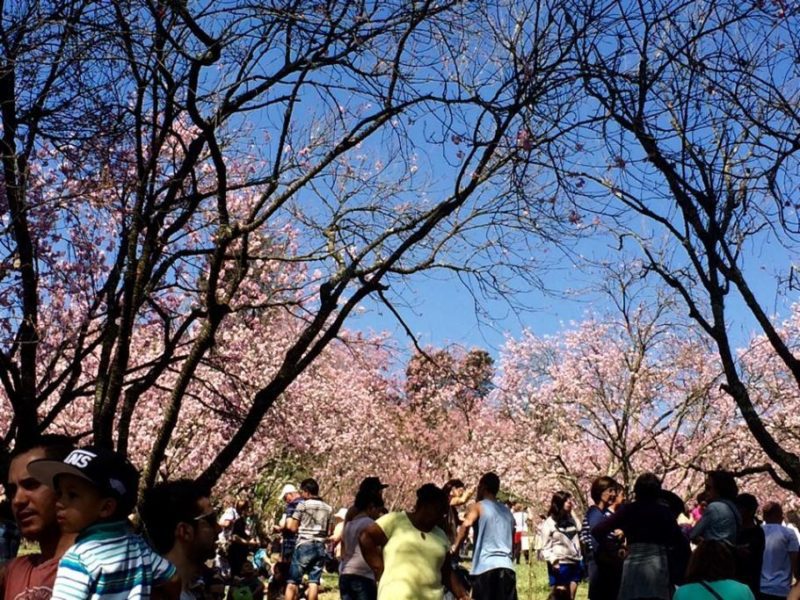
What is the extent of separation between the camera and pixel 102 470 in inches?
136

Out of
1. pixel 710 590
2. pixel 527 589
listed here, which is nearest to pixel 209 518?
pixel 710 590

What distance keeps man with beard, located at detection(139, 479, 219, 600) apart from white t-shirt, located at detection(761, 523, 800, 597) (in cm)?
728

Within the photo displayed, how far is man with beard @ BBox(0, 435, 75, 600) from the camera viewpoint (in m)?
3.45

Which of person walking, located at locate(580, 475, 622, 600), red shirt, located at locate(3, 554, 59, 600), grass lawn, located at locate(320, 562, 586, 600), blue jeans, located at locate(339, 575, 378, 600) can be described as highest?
grass lawn, located at locate(320, 562, 586, 600)

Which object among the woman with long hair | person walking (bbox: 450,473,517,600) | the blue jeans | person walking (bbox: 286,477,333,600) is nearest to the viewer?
the blue jeans

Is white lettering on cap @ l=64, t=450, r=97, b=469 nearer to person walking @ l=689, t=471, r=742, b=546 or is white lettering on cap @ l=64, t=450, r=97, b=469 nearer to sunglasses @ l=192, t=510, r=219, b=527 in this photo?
sunglasses @ l=192, t=510, r=219, b=527

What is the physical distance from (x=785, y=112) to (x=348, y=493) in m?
31.1

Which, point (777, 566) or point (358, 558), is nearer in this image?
point (358, 558)

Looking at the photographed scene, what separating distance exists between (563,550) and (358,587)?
171 inches

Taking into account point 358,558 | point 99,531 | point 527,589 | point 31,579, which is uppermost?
point 527,589

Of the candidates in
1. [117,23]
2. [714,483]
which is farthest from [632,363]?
[117,23]

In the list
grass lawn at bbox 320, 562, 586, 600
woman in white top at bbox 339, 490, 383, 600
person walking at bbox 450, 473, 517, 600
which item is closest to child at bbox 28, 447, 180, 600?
woman in white top at bbox 339, 490, 383, 600

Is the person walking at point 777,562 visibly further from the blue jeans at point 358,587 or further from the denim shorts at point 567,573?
the blue jeans at point 358,587

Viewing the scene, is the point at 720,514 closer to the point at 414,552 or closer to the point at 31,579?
the point at 414,552
